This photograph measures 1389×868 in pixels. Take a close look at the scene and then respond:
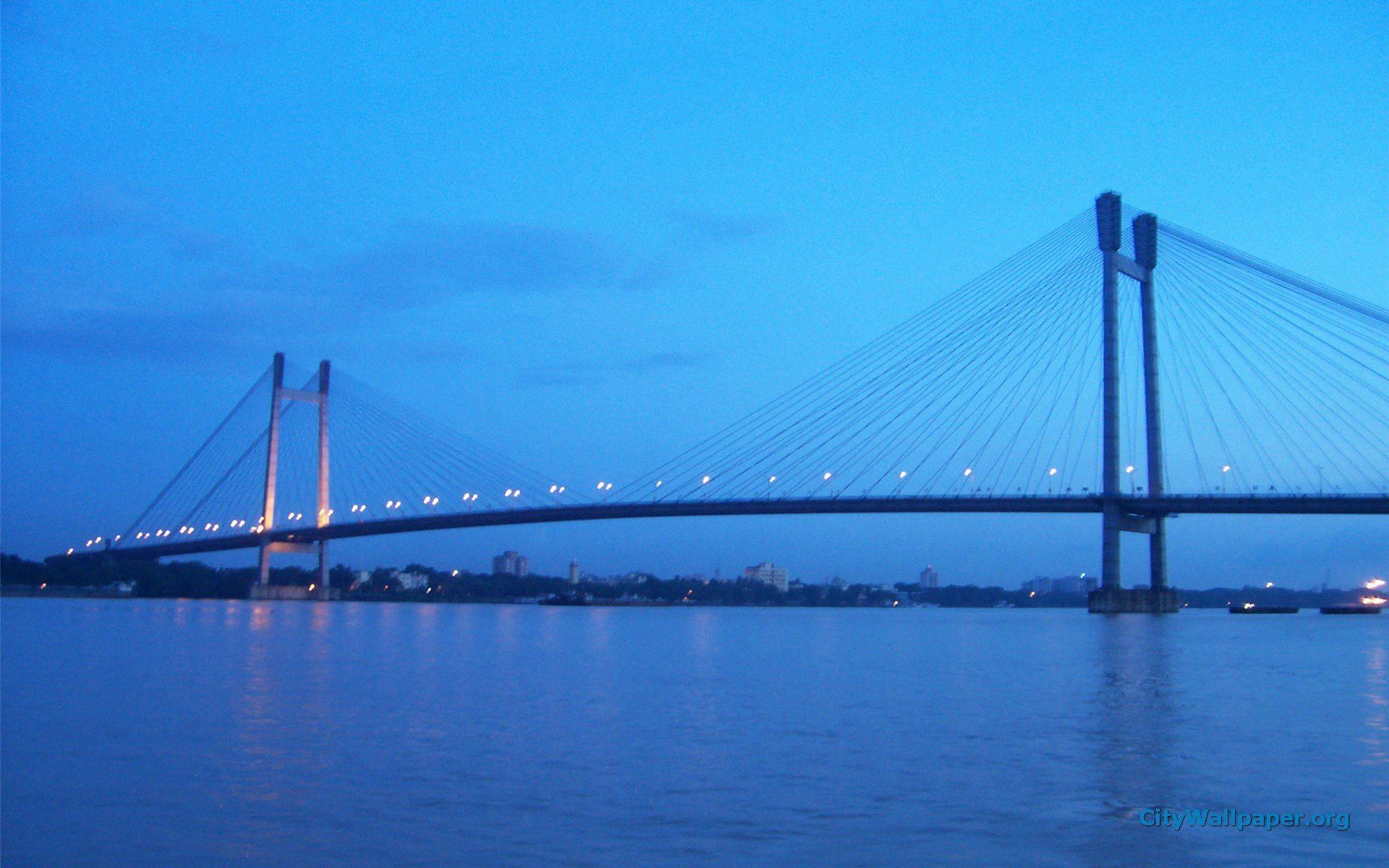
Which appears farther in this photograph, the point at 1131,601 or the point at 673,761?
the point at 1131,601

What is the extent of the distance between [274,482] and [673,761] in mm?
49341

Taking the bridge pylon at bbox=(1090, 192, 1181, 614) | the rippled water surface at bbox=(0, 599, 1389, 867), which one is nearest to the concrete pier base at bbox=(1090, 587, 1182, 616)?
the bridge pylon at bbox=(1090, 192, 1181, 614)

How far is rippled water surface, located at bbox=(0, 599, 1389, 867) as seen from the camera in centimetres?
670

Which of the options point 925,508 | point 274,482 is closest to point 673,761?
point 925,508

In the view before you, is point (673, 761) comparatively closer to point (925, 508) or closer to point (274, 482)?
point (925, 508)

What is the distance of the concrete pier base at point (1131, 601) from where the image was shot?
142 feet

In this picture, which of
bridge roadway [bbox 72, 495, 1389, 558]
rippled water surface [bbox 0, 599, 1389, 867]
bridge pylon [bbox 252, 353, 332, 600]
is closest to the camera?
rippled water surface [bbox 0, 599, 1389, 867]

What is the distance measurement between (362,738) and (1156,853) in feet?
20.2

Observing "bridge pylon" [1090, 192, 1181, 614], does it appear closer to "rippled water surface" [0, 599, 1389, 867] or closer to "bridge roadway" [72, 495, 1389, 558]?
"bridge roadway" [72, 495, 1389, 558]

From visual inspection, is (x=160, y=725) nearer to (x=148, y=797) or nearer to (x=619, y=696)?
(x=148, y=797)

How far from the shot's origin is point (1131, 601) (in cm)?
4416

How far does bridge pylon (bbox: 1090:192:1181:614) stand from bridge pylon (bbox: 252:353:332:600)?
30.5m

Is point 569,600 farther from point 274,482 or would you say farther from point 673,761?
point 673,761

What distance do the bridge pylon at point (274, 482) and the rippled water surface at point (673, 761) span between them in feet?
115
